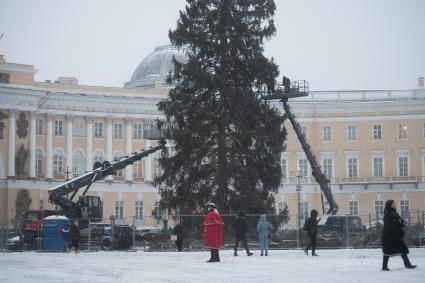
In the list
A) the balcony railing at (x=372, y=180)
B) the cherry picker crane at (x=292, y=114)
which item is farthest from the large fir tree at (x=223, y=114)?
the balcony railing at (x=372, y=180)

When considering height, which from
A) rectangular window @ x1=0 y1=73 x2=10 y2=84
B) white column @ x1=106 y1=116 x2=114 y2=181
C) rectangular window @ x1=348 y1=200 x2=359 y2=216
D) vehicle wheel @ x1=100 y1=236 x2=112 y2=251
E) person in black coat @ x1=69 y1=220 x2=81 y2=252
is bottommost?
vehicle wheel @ x1=100 y1=236 x2=112 y2=251

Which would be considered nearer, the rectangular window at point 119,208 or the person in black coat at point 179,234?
the person in black coat at point 179,234

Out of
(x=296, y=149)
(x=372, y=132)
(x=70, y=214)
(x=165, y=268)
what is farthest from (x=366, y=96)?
(x=165, y=268)

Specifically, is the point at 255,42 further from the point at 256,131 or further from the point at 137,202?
the point at 137,202

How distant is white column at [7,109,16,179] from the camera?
223 feet

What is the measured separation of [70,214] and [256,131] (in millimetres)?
9350

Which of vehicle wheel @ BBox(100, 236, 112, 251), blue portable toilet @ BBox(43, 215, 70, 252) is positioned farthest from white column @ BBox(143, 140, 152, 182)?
blue portable toilet @ BBox(43, 215, 70, 252)

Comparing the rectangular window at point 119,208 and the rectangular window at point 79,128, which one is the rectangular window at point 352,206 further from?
the rectangular window at point 79,128

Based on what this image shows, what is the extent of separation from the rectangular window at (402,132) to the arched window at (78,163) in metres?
28.6

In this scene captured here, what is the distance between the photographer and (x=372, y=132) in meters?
75.6

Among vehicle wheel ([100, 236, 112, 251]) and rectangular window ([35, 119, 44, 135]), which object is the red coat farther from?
rectangular window ([35, 119, 44, 135])

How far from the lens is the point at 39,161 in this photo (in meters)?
70.9

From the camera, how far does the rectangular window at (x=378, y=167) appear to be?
247 ft

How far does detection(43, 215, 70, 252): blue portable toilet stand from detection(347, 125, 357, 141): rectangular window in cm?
4737
